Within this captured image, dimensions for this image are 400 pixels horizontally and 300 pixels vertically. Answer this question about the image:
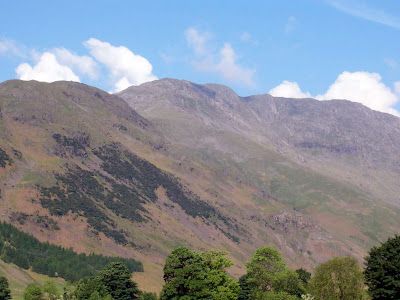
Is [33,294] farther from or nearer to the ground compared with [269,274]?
nearer to the ground

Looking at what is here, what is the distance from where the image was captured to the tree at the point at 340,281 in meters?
96.6

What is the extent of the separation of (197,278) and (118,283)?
35183 millimetres

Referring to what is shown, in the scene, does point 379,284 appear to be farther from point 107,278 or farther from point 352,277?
point 107,278

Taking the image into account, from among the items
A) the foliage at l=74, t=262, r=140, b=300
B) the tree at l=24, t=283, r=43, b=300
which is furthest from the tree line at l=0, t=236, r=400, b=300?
the tree at l=24, t=283, r=43, b=300

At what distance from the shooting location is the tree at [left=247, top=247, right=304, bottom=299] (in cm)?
10181

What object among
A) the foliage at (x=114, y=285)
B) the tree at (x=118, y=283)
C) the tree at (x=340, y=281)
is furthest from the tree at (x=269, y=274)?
the foliage at (x=114, y=285)

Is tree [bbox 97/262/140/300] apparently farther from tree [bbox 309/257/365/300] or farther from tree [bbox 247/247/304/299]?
tree [bbox 309/257/365/300]

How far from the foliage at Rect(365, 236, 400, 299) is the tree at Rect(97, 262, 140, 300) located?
57.4 metres

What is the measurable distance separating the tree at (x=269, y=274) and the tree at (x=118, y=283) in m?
35.7

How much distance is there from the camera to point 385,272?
88188mm

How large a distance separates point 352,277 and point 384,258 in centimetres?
863

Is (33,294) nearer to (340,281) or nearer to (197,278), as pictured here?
(197,278)

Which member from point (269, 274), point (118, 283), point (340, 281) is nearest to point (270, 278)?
point (269, 274)

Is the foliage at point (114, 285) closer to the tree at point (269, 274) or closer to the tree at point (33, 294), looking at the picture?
the tree at point (33, 294)
